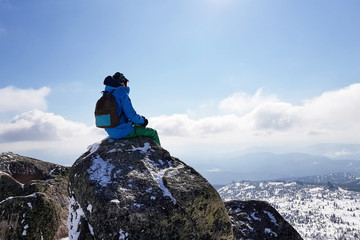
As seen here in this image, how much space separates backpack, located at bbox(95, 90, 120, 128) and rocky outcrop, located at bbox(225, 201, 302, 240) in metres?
9.52

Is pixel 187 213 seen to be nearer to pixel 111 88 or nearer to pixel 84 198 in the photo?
pixel 84 198

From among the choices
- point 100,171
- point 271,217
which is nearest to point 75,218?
point 100,171

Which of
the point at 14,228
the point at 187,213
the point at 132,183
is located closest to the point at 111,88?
the point at 132,183

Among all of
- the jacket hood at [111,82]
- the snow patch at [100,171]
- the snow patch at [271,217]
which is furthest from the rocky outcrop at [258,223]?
the jacket hood at [111,82]

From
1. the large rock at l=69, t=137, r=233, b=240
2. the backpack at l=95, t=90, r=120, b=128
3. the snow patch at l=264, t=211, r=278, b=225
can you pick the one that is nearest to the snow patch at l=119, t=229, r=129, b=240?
the large rock at l=69, t=137, r=233, b=240

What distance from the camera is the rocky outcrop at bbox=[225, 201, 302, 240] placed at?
13.4 metres

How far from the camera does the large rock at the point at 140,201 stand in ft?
28.7

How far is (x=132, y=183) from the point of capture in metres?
9.95

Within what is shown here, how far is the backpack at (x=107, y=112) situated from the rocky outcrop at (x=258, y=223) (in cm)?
952

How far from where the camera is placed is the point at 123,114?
13133 mm

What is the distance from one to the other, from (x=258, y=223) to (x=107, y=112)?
11592 millimetres

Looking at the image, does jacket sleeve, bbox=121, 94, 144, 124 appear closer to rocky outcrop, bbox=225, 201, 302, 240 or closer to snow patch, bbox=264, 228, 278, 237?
rocky outcrop, bbox=225, 201, 302, 240

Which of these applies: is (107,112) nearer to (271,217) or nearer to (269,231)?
(269,231)

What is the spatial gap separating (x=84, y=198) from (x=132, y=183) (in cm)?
225
